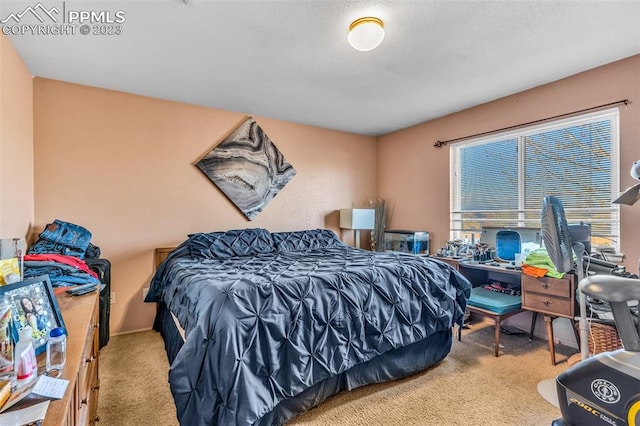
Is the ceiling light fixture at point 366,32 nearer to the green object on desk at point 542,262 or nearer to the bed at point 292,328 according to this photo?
the bed at point 292,328

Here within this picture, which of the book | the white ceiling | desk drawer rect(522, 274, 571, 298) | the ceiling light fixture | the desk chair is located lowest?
the desk chair

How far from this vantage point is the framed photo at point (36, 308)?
985mm

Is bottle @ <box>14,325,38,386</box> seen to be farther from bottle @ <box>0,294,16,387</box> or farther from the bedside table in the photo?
the bedside table

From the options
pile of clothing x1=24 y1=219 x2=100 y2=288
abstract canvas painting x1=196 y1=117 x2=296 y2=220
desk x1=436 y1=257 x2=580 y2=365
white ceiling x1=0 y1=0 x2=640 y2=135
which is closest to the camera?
pile of clothing x1=24 y1=219 x2=100 y2=288

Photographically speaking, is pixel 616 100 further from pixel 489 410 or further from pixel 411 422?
pixel 411 422

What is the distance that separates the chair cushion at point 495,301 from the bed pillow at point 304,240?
1543 millimetres

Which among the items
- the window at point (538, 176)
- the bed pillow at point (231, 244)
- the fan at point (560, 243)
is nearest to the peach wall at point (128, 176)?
the bed pillow at point (231, 244)

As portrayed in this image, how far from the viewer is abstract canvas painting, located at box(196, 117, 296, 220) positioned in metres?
3.59

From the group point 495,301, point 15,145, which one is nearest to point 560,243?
point 495,301

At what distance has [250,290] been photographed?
5.66ft

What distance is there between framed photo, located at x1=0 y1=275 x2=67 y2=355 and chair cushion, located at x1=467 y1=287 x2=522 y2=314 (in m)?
2.77

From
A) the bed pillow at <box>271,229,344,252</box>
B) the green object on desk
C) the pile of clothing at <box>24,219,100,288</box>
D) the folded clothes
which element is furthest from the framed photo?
the folded clothes

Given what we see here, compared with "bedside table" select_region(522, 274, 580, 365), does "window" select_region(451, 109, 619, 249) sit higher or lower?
higher

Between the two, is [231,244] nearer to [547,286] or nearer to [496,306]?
[496,306]
